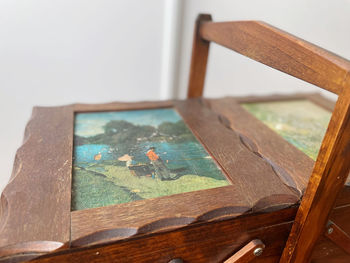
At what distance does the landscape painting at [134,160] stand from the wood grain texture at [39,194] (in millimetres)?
28

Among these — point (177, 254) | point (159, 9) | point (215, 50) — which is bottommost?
point (177, 254)

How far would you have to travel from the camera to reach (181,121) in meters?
0.91

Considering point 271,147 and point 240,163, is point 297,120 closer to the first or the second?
point 271,147

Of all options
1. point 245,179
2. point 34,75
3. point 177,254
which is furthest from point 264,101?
point 34,75

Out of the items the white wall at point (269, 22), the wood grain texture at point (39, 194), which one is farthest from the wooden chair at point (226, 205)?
the white wall at point (269, 22)

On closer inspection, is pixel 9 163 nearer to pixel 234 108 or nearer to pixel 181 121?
pixel 181 121

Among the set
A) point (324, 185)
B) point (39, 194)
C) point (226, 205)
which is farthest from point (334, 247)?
point (39, 194)

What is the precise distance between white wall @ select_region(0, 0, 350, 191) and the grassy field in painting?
1.75 feet

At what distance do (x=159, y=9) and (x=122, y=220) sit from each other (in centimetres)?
94

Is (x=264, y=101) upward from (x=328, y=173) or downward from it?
downward

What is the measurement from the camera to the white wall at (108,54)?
1037 millimetres

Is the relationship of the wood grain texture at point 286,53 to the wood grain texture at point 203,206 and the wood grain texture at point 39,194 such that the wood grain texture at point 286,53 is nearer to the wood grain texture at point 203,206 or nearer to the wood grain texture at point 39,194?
the wood grain texture at point 203,206

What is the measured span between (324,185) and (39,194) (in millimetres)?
549

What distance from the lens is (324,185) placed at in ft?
1.89
